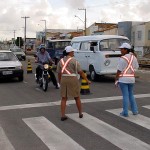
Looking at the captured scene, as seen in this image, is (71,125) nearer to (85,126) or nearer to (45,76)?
(85,126)

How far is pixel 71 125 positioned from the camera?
779 cm

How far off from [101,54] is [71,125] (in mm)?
8559

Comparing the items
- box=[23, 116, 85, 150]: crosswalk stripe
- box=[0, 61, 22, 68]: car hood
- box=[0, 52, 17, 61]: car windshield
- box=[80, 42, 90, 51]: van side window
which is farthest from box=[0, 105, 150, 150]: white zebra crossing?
box=[0, 52, 17, 61]: car windshield

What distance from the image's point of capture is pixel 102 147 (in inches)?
242

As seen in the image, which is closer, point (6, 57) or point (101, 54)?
point (101, 54)

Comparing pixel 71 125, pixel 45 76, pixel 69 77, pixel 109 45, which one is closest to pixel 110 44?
pixel 109 45

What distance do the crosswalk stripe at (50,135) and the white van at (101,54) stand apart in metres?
7.82

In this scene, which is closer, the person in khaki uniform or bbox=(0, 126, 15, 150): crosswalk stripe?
bbox=(0, 126, 15, 150): crosswalk stripe

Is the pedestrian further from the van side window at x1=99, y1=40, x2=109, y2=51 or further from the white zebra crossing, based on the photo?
the van side window at x1=99, y1=40, x2=109, y2=51

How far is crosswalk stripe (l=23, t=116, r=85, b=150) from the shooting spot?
6.20m

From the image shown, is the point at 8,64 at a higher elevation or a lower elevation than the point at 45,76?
higher

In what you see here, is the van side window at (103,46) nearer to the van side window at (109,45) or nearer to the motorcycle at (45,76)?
the van side window at (109,45)

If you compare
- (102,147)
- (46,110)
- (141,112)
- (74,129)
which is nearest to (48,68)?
(46,110)

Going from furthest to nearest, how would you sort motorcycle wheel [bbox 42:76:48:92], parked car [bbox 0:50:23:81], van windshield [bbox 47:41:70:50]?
van windshield [bbox 47:41:70:50], parked car [bbox 0:50:23:81], motorcycle wheel [bbox 42:76:48:92]
